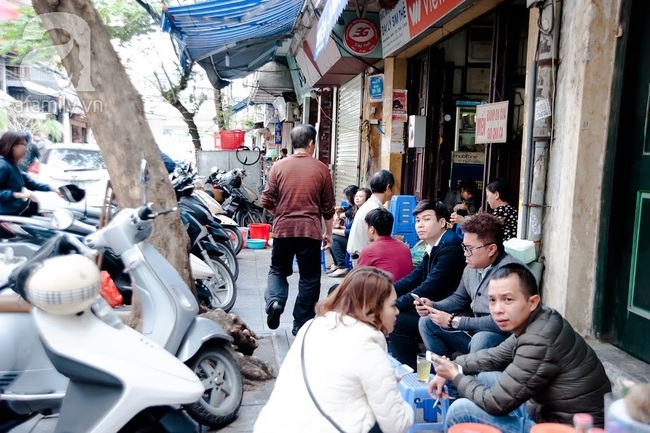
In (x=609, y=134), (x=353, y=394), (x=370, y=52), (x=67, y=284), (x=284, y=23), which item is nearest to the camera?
(x=353, y=394)

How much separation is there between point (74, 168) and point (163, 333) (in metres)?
7.61

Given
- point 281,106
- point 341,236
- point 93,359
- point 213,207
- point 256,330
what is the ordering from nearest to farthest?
point 93,359, point 256,330, point 213,207, point 341,236, point 281,106

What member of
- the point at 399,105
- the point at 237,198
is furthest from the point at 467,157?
the point at 237,198

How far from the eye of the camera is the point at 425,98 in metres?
7.77

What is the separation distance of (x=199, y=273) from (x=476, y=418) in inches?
123

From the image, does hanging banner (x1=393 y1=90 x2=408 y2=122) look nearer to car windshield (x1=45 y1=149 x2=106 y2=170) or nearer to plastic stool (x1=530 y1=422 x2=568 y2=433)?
car windshield (x1=45 y1=149 x2=106 y2=170)

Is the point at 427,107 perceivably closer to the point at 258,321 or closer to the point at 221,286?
the point at 221,286

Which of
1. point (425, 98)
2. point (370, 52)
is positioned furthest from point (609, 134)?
point (370, 52)

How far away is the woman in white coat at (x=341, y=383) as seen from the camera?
2.01m

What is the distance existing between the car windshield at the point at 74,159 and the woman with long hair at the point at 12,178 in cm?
386

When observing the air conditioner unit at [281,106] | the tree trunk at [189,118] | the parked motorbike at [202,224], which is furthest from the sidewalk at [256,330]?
the air conditioner unit at [281,106]

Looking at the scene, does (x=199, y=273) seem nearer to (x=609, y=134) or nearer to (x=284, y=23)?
(x=609, y=134)

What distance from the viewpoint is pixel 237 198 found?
1090 centimetres

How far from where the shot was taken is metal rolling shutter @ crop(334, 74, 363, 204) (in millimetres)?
10477
